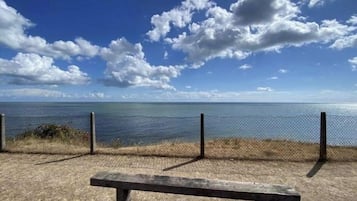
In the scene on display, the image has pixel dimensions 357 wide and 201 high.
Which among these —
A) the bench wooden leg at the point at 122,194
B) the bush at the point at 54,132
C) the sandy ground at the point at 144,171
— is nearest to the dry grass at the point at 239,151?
the sandy ground at the point at 144,171

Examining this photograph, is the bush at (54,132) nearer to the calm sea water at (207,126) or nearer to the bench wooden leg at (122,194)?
the calm sea water at (207,126)

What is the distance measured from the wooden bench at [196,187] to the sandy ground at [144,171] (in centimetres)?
136

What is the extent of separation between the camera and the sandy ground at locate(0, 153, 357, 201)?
16.4 ft

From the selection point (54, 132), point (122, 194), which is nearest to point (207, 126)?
point (54, 132)

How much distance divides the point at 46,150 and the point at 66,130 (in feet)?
20.7

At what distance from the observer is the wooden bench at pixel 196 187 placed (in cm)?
313

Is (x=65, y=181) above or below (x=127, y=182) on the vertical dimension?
below

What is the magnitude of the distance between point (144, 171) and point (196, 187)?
141 inches

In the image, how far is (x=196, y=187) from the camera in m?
3.27

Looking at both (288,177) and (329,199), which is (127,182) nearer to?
(329,199)

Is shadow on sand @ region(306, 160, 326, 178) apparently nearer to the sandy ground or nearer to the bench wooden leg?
the sandy ground

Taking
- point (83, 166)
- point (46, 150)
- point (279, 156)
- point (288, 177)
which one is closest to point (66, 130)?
point (46, 150)

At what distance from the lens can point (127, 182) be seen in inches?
138

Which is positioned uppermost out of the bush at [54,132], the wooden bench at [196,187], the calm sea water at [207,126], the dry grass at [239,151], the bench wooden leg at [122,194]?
the wooden bench at [196,187]
